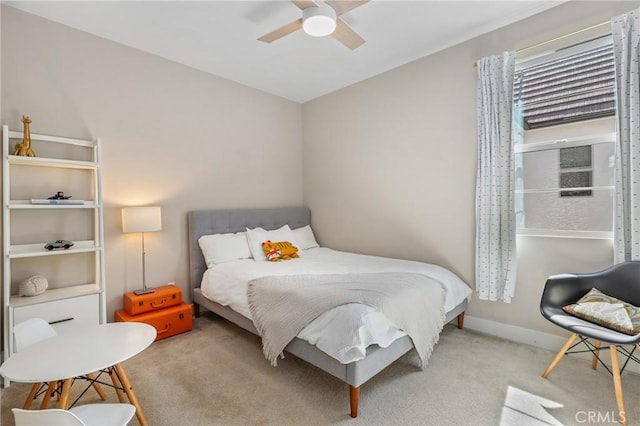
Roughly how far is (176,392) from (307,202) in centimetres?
309

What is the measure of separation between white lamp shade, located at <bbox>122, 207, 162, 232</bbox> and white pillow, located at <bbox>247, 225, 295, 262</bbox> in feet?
3.37

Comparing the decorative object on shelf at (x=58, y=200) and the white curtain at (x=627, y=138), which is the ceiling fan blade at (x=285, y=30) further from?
the white curtain at (x=627, y=138)

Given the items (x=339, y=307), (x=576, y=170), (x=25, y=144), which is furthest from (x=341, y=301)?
(x=25, y=144)

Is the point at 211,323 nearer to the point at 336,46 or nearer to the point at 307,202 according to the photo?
the point at 307,202

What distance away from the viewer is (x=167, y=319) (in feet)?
9.46

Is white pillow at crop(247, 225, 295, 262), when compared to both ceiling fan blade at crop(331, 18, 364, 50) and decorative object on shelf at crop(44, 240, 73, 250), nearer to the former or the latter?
decorative object on shelf at crop(44, 240, 73, 250)

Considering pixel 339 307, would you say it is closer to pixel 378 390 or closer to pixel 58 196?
pixel 378 390

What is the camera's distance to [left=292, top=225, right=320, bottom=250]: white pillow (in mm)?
3977

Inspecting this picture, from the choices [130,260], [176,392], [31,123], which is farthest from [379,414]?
[31,123]

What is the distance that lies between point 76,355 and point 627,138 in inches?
143

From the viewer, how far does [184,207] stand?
137 inches

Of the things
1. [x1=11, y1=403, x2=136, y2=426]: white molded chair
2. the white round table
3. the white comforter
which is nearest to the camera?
[x1=11, y1=403, x2=136, y2=426]: white molded chair

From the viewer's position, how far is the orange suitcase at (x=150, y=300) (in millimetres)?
2802

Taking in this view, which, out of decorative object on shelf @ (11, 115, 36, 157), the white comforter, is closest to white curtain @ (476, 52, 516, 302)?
the white comforter
